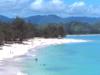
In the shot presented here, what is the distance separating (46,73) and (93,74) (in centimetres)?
504

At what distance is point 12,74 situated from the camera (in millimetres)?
28609

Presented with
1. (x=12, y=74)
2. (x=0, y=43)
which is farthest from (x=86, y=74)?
(x=0, y=43)

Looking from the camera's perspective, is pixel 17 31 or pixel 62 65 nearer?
pixel 62 65

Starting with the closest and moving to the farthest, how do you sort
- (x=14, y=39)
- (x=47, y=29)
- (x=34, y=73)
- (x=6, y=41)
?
1. (x=34, y=73)
2. (x=6, y=41)
3. (x=14, y=39)
4. (x=47, y=29)

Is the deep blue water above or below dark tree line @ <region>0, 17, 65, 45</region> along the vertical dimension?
below

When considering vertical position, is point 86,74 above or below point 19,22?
below

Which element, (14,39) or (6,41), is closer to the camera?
(6,41)

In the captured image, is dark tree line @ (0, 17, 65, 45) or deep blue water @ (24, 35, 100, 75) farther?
dark tree line @ (0, 17, 65, 45)

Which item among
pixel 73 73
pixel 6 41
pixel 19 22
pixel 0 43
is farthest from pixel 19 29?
pixel 73 73

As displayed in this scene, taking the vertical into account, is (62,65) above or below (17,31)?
below

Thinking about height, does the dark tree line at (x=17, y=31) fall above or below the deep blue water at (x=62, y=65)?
above

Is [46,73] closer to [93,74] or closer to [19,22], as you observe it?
[93,74]

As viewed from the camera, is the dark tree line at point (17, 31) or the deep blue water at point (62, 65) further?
the dark tree line at point (17, 31)

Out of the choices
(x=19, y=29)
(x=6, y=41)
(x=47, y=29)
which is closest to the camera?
(x=6, y=41)
